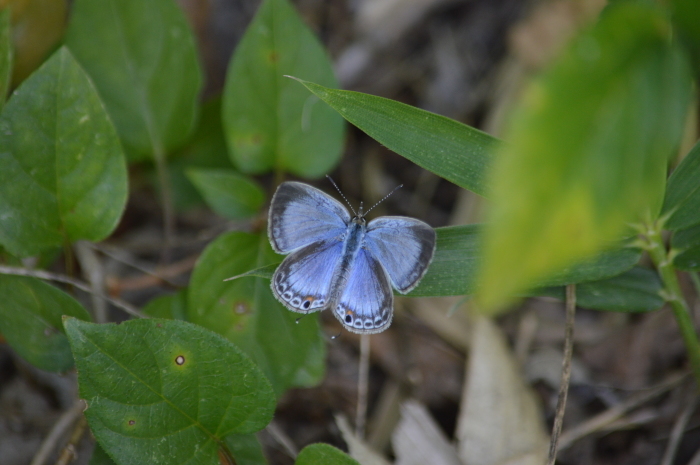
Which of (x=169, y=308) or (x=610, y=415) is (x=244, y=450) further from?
(x=610, y=415)

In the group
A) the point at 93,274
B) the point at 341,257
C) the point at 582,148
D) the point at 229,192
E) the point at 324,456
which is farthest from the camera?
the point at 93,274

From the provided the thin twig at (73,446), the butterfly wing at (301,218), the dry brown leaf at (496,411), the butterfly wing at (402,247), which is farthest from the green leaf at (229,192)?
the dry brown leaf at (496,411)

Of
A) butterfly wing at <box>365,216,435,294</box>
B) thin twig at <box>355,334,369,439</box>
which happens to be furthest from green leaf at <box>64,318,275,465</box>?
thin twig at <box>355,334,369,439</box>

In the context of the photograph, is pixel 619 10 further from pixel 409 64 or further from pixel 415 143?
pixel 409 64

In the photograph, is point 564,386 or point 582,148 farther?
point 564,386

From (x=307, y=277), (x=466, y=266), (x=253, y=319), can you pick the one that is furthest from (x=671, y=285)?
(x=253, y=319)

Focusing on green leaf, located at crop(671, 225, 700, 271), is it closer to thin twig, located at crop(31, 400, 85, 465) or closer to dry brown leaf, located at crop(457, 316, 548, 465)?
dry brown leaf, located at crop(457, 316, 548, 465)

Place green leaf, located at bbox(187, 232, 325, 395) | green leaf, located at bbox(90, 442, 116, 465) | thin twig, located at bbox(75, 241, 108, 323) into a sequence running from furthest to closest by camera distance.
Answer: thin twig, located at bbox(75, 241, 108, 323) < green leaf, located at bbox(187, 232, 325, 395) < green leaf, located at bbox(90, 442, 116, 465)

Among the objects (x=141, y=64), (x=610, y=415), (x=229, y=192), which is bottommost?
(x=610, y=415)
